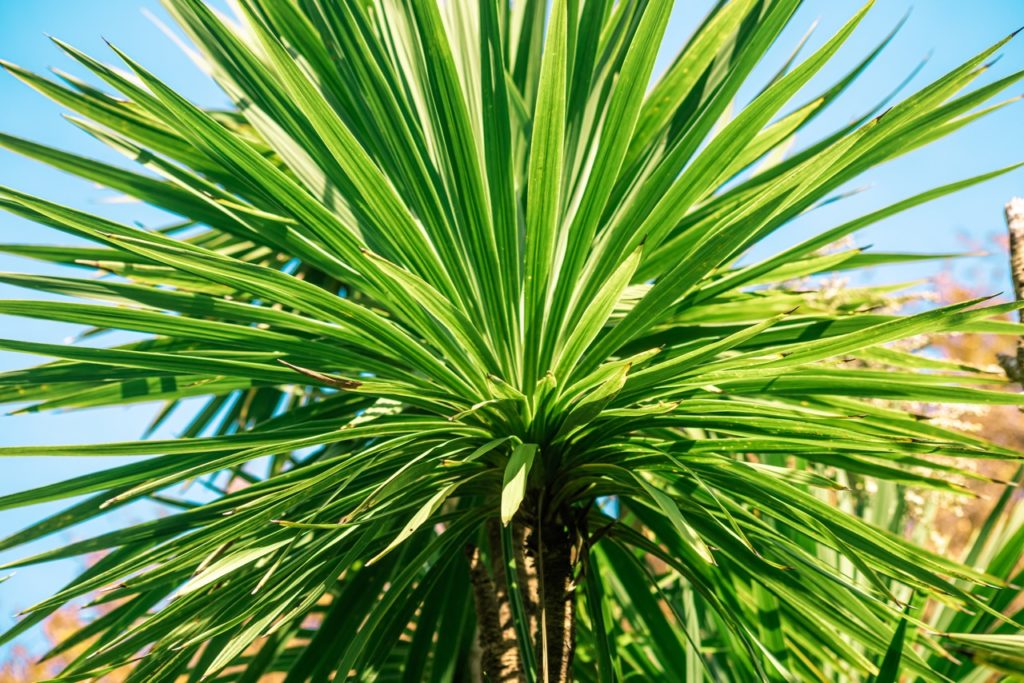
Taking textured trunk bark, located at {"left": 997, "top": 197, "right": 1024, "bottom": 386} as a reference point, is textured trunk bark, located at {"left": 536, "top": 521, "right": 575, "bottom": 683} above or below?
below

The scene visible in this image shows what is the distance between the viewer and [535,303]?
1191mm

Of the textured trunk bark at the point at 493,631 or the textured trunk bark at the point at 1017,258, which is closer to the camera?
the textured trunk bark at the point at 1017,258

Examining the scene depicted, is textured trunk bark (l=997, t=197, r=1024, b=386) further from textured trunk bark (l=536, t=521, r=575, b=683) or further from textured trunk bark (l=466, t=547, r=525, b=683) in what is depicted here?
textured trunk bark (l=466, t=547, r=525, b=683)

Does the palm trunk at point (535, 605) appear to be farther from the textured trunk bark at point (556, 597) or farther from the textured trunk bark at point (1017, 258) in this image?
the textured trunk bark at point (1017, 258)

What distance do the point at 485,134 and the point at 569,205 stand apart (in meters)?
0.23

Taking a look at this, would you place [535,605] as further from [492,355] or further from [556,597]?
[492,355]

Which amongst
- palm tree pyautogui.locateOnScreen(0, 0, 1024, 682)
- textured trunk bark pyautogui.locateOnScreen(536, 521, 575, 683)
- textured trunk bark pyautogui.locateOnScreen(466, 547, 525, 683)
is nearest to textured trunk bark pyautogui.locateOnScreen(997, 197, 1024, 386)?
palm tree pyautogui.locateOnScreen(0, 0, 1024, 682)

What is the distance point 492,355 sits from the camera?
121 centimetres

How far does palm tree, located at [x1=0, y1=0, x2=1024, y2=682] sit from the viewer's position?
110 centimetres

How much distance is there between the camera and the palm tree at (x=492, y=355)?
43.3 inches

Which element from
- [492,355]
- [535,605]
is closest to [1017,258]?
[492,355]

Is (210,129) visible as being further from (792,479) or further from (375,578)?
(792,479)

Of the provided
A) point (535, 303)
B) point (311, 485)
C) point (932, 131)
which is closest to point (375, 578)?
point (311, 485)

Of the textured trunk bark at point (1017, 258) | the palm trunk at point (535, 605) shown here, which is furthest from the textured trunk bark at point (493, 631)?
the textured trunk bark at point (1017, 258)
